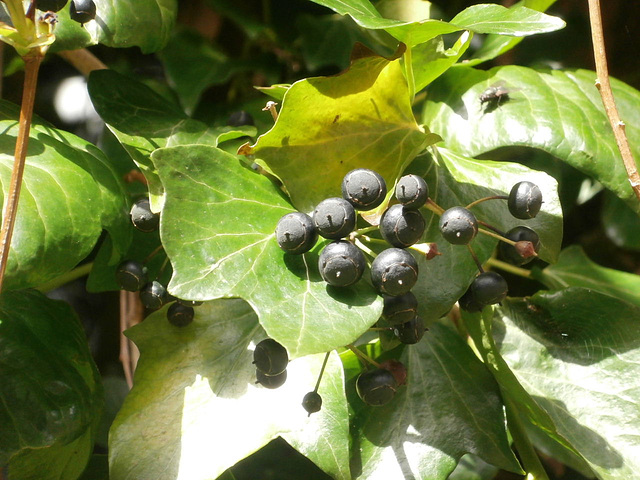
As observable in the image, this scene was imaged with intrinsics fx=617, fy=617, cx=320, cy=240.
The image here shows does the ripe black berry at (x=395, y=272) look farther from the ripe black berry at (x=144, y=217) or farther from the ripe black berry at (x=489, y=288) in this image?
the ripe black berry at (x=144, y=217)

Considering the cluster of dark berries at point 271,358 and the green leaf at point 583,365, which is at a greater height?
the cluster of dark berries at point 271,358

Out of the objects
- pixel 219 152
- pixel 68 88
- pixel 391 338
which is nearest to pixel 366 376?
pixel 391 338

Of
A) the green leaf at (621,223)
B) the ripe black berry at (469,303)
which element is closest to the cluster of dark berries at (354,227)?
the ripe black berry at (469,303)

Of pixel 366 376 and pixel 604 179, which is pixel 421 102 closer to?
pixel 604 179

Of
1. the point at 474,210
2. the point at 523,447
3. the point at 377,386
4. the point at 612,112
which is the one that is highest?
the point at 612,112

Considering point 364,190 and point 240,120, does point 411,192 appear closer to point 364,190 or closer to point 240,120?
point 364,190

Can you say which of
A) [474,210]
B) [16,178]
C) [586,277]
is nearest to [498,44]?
[474,210]
